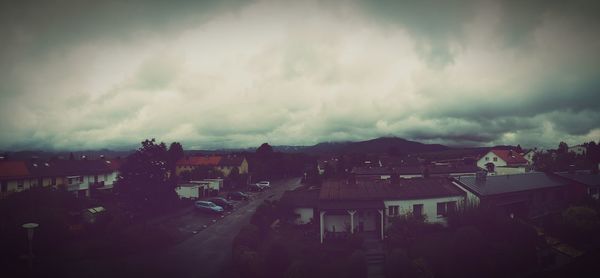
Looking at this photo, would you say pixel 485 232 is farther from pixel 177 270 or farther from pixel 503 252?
pixel 177 270

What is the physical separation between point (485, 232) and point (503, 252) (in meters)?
2.55

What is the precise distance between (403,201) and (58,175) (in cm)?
4725

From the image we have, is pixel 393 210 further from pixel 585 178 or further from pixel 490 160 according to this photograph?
pixel 490 160

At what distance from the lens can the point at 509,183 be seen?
111 feet

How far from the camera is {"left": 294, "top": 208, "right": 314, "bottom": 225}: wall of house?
30.0m

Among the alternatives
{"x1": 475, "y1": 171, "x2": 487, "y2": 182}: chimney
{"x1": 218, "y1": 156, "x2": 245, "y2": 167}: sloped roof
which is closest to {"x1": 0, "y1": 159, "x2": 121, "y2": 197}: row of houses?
A: {"x1": 218, "y1": 156, "x2": 245, "y2": 167}: sloped roof

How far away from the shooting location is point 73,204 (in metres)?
34.3

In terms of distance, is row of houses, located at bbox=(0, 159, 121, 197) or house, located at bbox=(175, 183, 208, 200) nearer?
row of houses, located at bbox=(0, 159, 121, 197)

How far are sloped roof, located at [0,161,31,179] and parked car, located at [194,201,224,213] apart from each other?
24237 millimetres

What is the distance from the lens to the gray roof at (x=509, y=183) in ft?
97.1

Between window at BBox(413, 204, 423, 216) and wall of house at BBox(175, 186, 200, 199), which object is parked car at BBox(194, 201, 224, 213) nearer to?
wall of house at BBox(175, 186, 200, 199)

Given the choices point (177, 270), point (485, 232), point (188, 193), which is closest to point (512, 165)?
point (485, 232)

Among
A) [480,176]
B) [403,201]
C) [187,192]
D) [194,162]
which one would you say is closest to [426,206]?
[403,201]

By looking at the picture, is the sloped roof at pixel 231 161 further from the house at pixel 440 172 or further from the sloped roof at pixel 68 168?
the house at pixel 440 172
